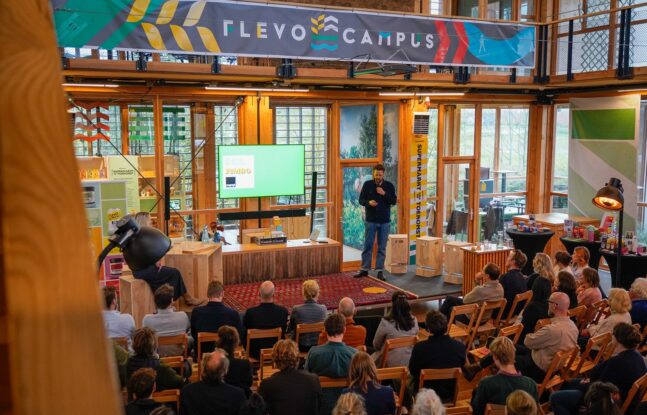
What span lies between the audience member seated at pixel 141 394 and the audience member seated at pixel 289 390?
0.81m

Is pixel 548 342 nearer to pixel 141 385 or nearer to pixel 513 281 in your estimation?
pixel 513 281


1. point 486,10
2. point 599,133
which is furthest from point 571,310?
point 486,10

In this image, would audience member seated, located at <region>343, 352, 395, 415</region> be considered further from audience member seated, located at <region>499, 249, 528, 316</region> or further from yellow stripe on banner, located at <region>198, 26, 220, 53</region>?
yellow stripe on banner, located at <region>198, 26, 220, 53</region>

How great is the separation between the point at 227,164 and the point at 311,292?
4.28 metres

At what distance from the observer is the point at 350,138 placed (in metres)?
12.2

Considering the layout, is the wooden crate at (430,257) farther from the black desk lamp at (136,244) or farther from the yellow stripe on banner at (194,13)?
the black desk lamp at (136,244)

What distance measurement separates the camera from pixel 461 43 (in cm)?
1102

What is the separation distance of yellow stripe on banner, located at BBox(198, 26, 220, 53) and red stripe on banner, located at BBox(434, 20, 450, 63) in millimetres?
3568

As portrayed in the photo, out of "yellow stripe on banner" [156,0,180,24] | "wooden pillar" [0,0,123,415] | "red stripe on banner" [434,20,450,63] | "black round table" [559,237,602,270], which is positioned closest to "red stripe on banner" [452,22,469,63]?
"red stripe on banner" [434,20,450,63]

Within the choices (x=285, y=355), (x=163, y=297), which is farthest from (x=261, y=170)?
(x=285, y=355)

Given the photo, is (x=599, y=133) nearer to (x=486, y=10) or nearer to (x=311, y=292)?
(x=486, y=10)

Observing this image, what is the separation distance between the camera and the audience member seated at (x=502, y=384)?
15.9 feet

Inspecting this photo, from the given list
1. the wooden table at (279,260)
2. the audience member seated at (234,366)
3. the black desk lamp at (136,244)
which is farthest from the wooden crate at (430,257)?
the black desk lamp at (136,244)

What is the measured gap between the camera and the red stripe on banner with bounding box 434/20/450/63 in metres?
10.8
